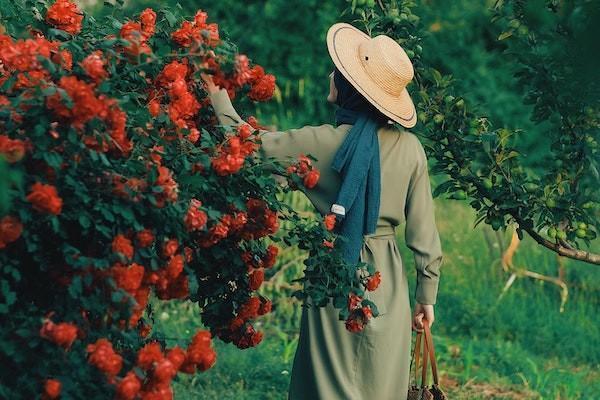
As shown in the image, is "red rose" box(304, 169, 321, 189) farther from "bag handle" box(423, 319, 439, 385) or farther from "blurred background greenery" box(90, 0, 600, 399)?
"bag handle" box(423, 319, 439, 385)

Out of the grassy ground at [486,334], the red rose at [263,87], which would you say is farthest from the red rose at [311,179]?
the grassy ground at [486,334]

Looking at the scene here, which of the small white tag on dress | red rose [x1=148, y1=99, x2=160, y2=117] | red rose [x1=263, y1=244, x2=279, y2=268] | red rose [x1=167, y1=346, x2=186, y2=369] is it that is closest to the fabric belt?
the small white tag on dress

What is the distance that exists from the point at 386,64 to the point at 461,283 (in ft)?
9.86

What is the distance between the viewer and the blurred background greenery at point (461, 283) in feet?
16.9

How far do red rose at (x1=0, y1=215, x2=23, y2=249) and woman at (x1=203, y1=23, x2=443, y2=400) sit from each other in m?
1.17

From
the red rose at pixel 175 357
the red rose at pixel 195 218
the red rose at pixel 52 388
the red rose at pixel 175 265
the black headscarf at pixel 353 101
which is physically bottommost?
the red rose at pixel 52 388

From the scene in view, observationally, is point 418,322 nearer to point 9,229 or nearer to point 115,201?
point 115,201

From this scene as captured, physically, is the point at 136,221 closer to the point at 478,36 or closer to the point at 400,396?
the point at 400,396

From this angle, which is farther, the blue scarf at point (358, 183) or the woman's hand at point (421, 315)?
the woman's hand at point (421, 315)

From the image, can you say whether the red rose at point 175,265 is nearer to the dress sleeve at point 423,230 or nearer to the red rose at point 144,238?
the red rose at point 144,238

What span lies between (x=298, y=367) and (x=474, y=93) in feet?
19.3

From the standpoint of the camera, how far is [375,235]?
3.73 m

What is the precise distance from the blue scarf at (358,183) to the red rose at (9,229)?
1.28 metres

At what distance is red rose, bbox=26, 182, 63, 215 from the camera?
2400 millimetres
